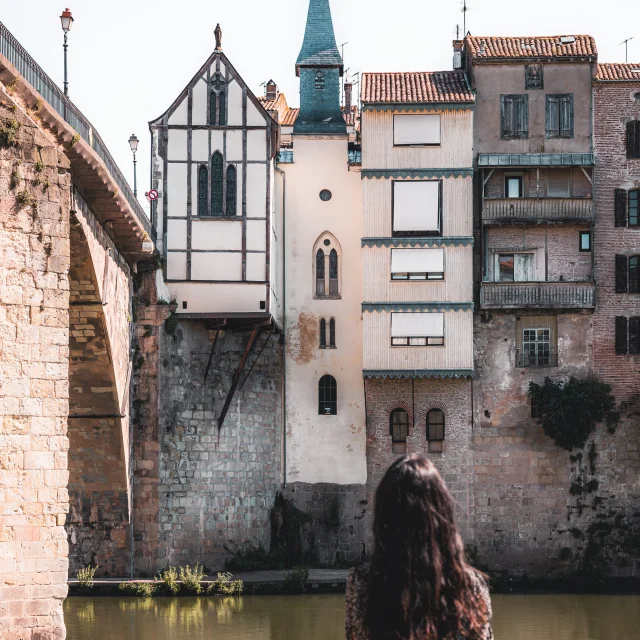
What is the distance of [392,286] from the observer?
114ft

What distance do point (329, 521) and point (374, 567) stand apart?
31070 mm

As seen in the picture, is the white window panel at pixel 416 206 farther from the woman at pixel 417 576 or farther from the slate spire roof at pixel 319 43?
the woman at pixel 417 576

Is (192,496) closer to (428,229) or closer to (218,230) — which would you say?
(218,230)

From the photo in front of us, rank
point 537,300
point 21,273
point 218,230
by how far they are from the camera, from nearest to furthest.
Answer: point 21,273
point 218,230
point 537,300

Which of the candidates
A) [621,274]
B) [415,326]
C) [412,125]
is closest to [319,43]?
[412,125]

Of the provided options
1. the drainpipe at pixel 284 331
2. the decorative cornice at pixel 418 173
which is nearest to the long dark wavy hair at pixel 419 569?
the decorative cornice at pixel 418 173

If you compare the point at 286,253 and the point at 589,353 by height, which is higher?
the point at 286,253

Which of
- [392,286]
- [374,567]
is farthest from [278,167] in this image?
[374,567]

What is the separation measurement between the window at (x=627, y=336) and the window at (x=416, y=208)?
17.5ft

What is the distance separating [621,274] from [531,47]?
6.27 metres

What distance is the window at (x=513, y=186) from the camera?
117ft

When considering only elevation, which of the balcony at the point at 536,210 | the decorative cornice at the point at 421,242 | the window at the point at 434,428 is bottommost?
the window at the point at 434,428

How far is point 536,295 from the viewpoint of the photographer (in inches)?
1378

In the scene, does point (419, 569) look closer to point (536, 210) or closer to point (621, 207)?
point (536, 210)
